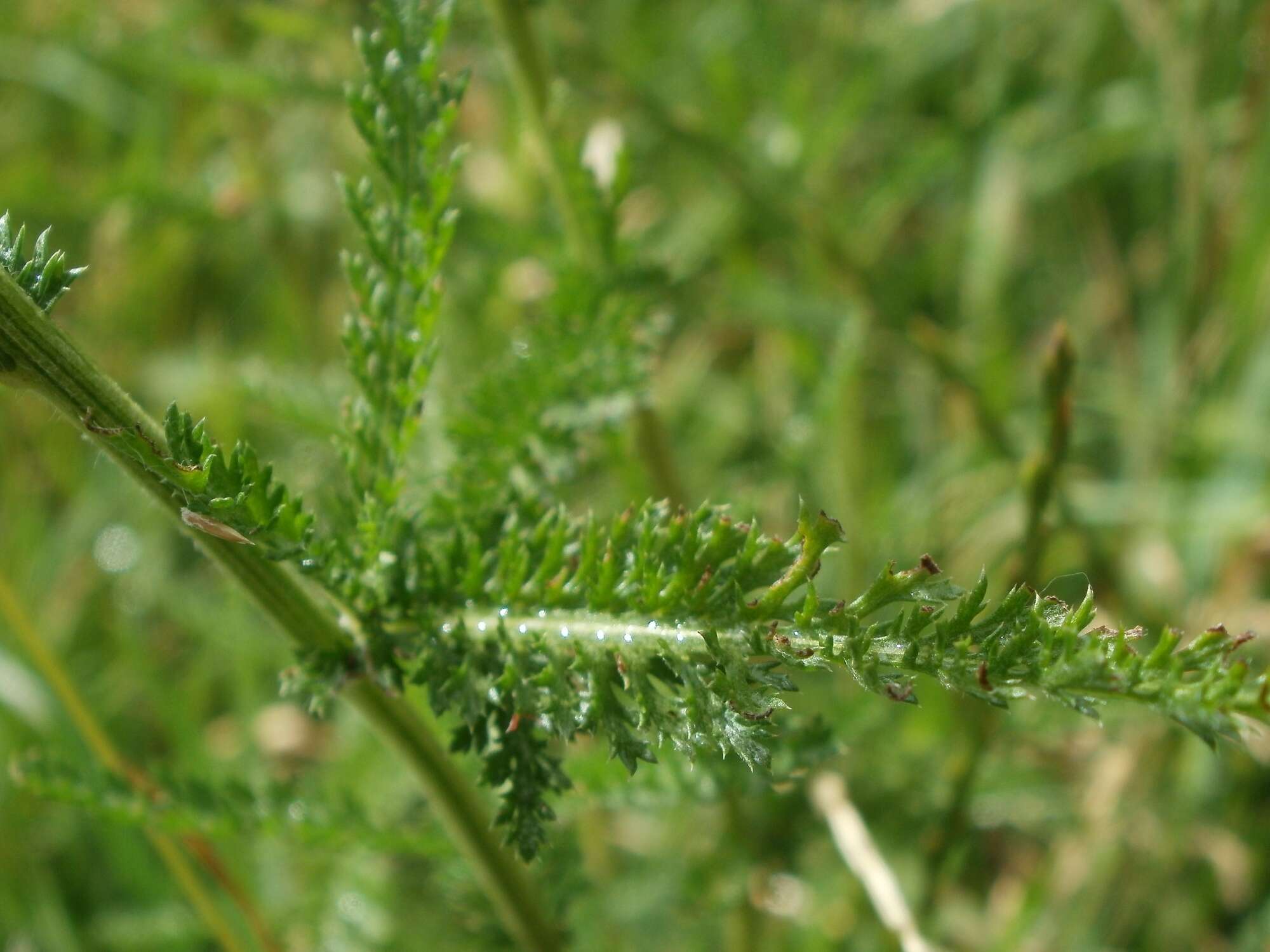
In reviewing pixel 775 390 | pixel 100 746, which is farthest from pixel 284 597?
pixel 775 390

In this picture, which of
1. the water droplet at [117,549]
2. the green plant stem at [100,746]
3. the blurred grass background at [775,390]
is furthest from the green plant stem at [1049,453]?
the water droplet at [117,549]

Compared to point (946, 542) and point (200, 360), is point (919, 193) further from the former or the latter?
point (200, 360)

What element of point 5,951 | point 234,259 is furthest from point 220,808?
point 234,259

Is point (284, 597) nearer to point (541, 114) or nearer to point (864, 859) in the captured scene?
point (541, 114)

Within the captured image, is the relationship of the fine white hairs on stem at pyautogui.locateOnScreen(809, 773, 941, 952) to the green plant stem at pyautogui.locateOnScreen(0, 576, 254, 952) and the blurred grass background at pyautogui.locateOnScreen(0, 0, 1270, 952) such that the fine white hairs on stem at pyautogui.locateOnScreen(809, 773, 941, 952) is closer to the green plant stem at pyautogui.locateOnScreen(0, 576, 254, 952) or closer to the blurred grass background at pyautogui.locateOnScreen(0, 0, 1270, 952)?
the blurred grass background at pyautogui.locateOnScreen(0, 0, 1270, 952)

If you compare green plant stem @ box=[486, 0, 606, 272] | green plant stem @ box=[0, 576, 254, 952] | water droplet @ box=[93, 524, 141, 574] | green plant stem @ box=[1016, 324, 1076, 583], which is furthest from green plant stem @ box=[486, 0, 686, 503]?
water droplet @ box=[93, 524, 141, 574]

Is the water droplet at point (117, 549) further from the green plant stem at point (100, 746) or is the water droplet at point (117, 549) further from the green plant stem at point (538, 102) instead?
the green plant stem at point (538, 102)
